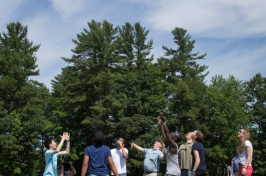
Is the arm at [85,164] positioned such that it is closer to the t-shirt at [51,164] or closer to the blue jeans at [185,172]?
the t-shirt at [51,164]

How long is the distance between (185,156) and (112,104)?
947 inches

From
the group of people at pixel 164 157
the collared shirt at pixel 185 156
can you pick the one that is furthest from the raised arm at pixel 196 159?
the collared shirt at pixel 185 156

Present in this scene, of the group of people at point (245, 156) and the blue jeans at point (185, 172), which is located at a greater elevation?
the group of people at point (245, 156)

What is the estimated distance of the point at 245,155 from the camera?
6.23m

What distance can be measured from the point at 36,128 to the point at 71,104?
4709 mm

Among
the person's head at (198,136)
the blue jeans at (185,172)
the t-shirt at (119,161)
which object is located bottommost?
the blue jeans at (185,172)

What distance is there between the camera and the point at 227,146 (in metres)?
34.1

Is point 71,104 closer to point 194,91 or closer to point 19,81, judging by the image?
point 19,81

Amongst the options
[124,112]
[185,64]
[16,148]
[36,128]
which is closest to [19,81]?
[36,128]

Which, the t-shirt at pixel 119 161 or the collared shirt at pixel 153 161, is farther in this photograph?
the t-shirt at pixel 119 161

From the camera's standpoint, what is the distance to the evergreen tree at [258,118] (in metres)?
34.9

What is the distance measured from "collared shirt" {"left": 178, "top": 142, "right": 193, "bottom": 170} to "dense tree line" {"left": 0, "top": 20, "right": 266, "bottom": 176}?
2324cm

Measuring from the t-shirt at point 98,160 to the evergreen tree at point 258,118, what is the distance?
32.7 metres

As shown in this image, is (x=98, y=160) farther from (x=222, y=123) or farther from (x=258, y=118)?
(x=258, y=118)
